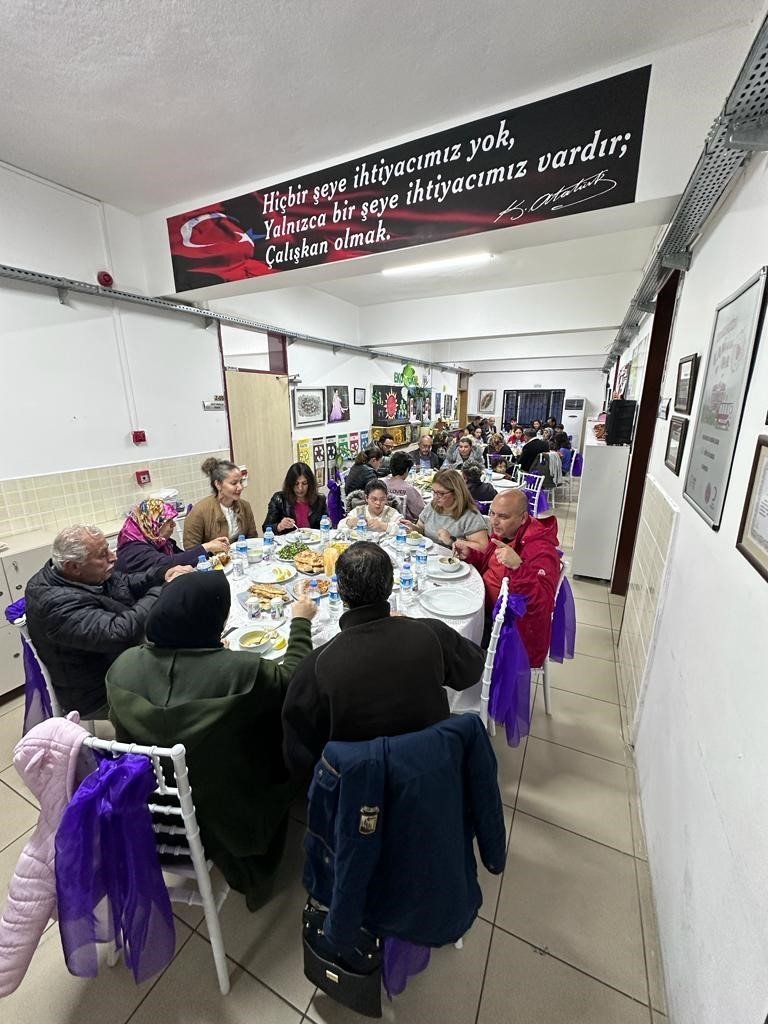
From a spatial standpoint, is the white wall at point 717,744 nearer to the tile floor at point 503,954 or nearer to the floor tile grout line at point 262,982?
the tile floor at point 503,954

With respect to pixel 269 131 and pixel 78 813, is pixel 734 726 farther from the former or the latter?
pixel 269 131

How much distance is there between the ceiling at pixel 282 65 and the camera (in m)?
1.70

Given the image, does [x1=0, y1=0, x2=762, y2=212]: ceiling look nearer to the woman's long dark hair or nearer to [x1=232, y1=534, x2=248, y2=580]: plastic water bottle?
the woman's long dark hair

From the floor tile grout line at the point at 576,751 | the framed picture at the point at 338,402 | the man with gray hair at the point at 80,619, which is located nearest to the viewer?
the man with gray hair at the point at 80,619

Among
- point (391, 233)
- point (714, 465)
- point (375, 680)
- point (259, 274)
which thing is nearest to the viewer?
point (375, 680)

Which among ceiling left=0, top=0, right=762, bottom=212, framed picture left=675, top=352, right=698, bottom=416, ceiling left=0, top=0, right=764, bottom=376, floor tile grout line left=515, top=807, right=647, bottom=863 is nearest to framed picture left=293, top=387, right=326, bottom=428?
ceiling left=0, top=0, right=764, bottom=376

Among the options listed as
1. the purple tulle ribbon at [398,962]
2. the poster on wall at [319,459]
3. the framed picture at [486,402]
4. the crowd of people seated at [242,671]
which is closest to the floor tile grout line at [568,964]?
the purple tulle ribbon at [398,962]

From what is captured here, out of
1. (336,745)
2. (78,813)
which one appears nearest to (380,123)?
(336,745)

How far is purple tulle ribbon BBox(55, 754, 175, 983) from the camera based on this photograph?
995 millimetres

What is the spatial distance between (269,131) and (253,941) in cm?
388

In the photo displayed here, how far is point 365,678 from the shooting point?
1065 mm

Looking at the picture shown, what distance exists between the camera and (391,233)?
2512 millimetres

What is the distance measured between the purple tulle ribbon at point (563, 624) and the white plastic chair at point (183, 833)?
1968 millimetres

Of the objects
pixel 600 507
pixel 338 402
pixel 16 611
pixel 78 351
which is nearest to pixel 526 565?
pixel 16 611
